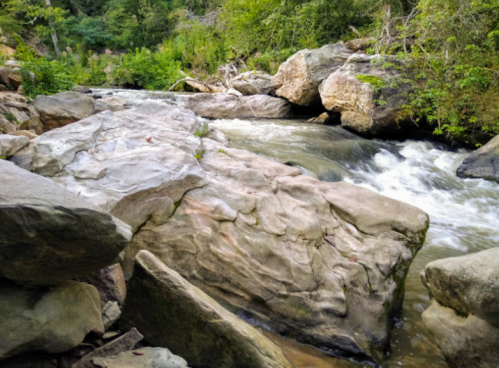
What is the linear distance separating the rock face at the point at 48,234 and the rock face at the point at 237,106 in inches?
389

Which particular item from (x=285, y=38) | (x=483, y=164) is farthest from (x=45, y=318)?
(x=285, y=38)

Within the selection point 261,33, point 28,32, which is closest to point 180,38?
point 261,33

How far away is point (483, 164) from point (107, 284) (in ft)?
26.9

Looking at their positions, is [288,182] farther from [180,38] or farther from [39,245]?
[180,38]

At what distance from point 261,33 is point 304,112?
6.26m

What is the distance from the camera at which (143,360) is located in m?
2.02

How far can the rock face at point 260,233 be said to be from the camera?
306 cm

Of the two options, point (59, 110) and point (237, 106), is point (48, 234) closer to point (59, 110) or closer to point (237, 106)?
point (59, 110)

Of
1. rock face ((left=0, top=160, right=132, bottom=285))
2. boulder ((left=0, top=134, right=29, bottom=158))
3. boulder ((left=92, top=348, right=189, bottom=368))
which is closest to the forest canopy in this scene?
boulder ((left=0, top=134, right=29, bottom=158))

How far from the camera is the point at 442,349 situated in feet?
9.41

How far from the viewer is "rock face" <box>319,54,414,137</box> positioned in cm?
907

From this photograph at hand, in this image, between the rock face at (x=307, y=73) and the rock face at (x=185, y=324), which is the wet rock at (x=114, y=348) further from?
the rock face at (x=307, y=73)

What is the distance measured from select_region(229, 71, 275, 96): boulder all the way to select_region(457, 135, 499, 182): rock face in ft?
24.3

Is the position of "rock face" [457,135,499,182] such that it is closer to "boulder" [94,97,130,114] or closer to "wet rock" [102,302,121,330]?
"boulder" [94,97,130,114]
